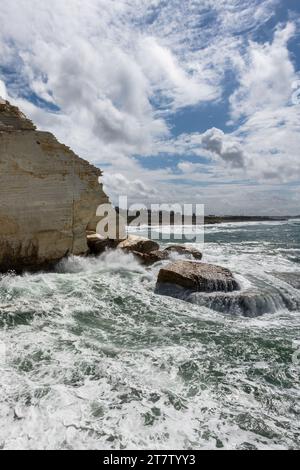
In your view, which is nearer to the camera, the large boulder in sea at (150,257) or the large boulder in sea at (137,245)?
the large boulder in sea at (150,257)

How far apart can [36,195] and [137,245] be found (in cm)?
547

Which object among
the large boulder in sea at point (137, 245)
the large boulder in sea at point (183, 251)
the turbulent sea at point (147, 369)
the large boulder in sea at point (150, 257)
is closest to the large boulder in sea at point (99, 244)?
the large boulder in sea at point (137, 245)

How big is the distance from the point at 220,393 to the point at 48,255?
33.5 ft

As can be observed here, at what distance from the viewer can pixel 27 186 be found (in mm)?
12820

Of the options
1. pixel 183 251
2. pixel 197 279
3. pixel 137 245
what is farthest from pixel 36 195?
pixel 183 251

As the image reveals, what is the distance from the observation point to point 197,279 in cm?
1082

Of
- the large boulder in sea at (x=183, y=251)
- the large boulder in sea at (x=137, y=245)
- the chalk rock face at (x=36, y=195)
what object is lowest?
the large boulder in sea at (x=183, y=251)

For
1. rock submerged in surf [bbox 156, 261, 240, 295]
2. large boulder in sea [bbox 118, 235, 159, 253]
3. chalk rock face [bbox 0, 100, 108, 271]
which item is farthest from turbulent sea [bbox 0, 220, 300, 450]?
large boulder in sea [bbox 118, 235, 159, 253]

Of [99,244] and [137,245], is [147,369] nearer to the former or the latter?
[137,245]

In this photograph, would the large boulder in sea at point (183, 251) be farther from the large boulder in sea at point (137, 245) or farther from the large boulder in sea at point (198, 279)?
the large boulder in sea at point (198, 279)

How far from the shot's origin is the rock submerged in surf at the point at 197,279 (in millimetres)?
10758

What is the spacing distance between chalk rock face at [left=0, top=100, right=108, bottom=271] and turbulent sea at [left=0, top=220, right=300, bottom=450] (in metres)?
2.79

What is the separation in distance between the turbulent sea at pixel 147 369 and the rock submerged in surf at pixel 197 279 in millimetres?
564

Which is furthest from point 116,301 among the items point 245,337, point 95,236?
point 95,236
